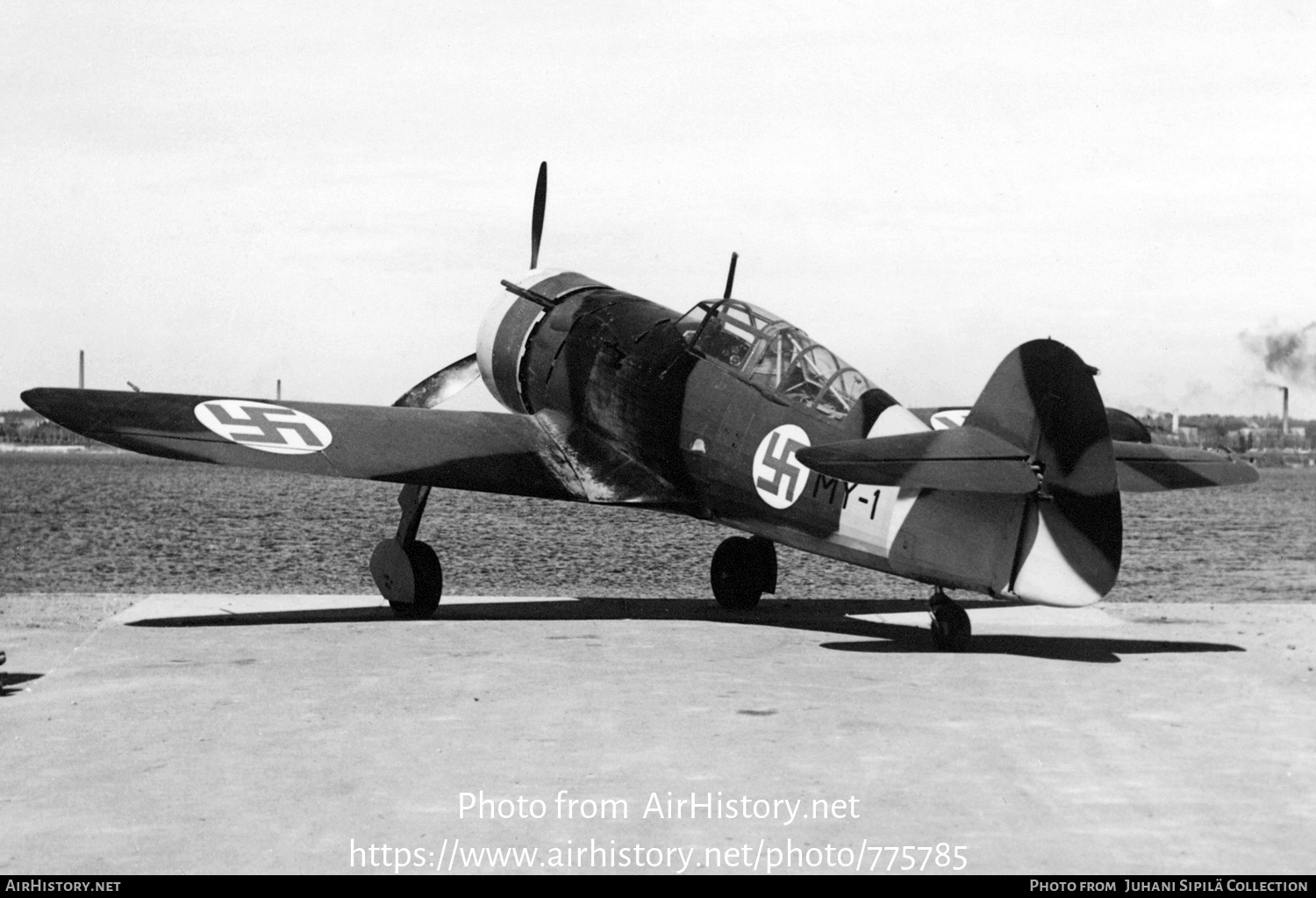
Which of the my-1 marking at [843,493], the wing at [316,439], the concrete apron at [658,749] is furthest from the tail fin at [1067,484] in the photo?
the wing at [316,439]

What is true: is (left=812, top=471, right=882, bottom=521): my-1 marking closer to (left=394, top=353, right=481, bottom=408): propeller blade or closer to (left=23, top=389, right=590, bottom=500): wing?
(left=23, top=389, right=590, bottom=500): wing

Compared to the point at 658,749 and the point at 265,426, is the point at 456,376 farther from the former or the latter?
the point at 658,749

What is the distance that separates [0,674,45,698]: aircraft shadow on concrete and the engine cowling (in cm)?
682

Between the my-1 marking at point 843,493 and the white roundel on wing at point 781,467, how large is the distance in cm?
14

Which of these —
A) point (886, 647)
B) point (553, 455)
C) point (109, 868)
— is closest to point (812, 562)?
point (553, 455)

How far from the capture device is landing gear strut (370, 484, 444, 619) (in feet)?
50.9

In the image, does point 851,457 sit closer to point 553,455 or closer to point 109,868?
point 553,455

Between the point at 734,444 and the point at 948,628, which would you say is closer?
the point at 948,628

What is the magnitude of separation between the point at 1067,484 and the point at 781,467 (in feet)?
8.38

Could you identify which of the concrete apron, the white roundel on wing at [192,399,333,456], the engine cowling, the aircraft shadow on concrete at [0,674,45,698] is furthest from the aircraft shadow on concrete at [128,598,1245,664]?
the aircraft shadow on concrete at [0,674,45,698]

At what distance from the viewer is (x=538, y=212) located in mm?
19047

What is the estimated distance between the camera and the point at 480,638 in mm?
13742

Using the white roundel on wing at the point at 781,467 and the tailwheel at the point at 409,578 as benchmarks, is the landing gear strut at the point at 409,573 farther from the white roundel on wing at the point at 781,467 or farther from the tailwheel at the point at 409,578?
the white roundel on wing at the point at 781,467

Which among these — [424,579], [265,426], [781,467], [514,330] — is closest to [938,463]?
[781,467]
